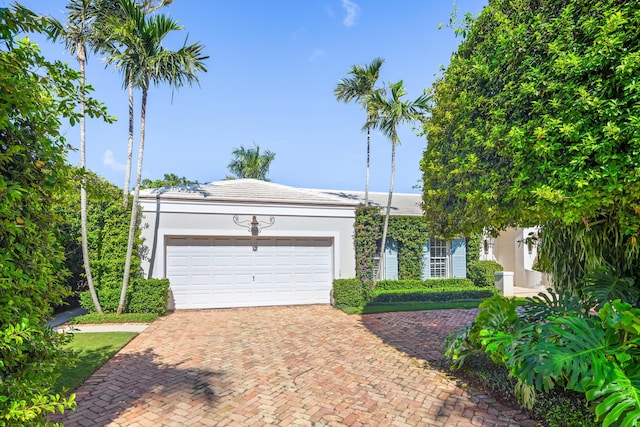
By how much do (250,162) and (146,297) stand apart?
1881cm

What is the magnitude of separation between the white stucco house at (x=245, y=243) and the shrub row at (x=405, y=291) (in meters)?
0.67

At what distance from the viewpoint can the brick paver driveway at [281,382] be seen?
403 cm

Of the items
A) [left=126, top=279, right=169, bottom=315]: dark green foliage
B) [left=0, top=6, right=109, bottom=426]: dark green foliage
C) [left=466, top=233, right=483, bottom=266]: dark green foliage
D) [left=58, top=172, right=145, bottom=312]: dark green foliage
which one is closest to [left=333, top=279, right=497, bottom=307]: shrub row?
[left=466, top=233, right=483, bottom=266]: dark green foliage

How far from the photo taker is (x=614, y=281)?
4.21 m

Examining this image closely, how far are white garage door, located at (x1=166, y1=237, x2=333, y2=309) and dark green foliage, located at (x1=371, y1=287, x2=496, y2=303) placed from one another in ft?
7.23

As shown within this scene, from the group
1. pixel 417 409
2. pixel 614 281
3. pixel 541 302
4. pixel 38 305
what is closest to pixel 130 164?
pixel 38 305

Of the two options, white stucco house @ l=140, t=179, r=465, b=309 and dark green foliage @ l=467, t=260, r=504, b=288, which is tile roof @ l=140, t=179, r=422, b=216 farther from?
dark green foliage @ l=467, t=260, r=504, b=288

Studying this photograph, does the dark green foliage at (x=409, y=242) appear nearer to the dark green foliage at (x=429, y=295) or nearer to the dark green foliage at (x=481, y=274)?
the dark green foliage at (x=429, y=295)

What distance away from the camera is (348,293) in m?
11.3

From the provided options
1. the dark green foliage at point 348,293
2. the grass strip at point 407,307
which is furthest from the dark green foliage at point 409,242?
the dark green foliage at point 348,293

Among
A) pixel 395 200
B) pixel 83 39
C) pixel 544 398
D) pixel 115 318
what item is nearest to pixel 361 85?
pixel 395 200

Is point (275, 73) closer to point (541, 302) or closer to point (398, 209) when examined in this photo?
point (398, 209)

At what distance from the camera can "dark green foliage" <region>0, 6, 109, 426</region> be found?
2.23 m

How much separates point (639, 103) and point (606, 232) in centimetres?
216
